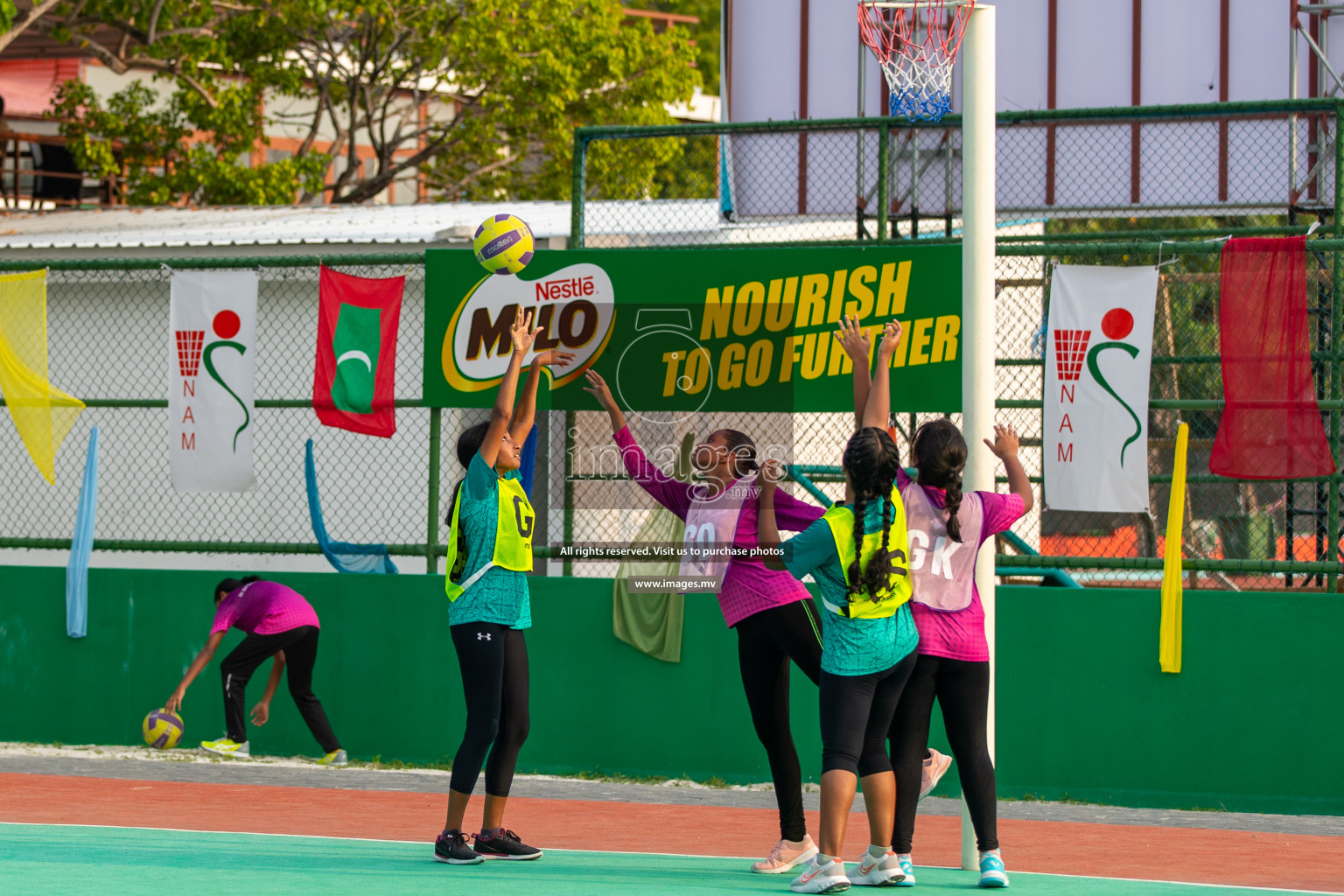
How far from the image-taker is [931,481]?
6223 millimetres

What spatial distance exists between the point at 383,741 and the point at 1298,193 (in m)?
8.07

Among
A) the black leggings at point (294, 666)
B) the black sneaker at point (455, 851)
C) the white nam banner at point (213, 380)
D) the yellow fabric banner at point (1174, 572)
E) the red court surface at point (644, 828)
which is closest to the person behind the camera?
the black sneaker at point (455, 851)

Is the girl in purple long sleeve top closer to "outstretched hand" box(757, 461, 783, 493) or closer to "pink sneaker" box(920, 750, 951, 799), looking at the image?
"outstretched hand" box(757, 461, 783, 493)

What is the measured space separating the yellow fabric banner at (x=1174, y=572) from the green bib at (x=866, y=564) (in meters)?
3.22

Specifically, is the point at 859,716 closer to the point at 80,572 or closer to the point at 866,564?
the point at 866,564

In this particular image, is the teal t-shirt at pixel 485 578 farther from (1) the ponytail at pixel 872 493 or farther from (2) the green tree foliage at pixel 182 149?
(2) the green tree foliage at pixel 182 149

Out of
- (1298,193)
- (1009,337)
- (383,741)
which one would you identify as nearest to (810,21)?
(1009,337)

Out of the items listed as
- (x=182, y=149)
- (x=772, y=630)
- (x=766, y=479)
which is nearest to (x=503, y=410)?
(x=766, y=479)

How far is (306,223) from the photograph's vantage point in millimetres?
16688

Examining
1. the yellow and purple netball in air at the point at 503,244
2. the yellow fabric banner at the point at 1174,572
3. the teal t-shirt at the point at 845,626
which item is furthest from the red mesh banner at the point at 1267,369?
the yellow and purple netball in air at the point at 503,244

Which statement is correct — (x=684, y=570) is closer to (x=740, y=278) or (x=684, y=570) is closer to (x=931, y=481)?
(x=740, y=278)

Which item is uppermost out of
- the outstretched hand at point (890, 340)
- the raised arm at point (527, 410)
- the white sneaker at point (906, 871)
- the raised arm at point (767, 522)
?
the outstretched hand at point (890, 340)

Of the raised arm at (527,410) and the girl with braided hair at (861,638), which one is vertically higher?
the raised arm at (527,410)

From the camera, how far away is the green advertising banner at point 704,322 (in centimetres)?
938
